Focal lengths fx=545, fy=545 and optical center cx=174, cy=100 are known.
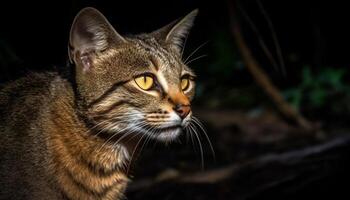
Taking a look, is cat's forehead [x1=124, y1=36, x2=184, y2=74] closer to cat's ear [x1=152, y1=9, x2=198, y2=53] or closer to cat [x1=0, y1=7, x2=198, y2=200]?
cat [x1=0, y1=7, x2=198, y2=200]

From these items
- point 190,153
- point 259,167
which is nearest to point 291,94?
point 190,153

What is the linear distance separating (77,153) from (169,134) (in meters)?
0.59

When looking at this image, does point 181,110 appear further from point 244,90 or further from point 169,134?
point 244,90

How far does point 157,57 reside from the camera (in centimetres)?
354

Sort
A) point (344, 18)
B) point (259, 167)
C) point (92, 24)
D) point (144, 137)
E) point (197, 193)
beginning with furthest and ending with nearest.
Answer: point (344, 18), point (259, 167), point (197, 193), point (144, 137), point (92, 24)

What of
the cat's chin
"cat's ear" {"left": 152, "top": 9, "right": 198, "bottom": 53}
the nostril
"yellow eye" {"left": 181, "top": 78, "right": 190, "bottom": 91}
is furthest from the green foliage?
the nostril

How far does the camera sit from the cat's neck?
132 inches

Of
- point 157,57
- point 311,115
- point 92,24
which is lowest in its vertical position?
point 311,115

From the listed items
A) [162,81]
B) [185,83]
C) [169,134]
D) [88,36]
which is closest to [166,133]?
[169,134]

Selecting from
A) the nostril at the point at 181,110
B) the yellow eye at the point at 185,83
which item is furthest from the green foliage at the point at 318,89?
the nostril at the point at 181,110

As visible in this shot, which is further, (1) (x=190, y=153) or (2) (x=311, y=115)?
(2) (x=311, y=115)

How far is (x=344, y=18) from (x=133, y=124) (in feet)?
19.2

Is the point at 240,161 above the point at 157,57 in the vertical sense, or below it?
below

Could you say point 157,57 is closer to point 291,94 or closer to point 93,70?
point 93,70
